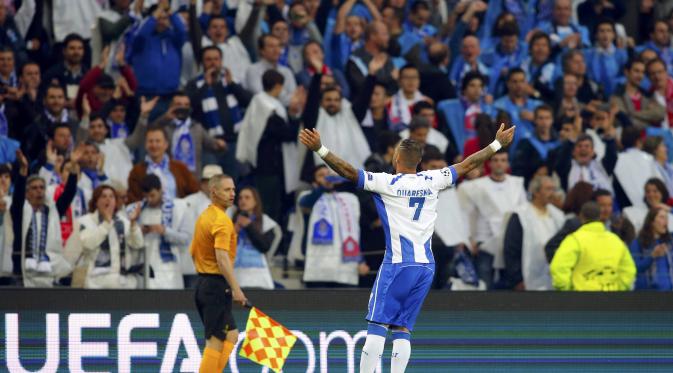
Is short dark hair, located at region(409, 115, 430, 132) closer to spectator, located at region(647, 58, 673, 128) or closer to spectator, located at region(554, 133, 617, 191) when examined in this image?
spectator, located at region(554, 133, 617, 191)

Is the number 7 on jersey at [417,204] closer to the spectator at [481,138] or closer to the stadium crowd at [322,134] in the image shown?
the stadium crowd at [322,134]

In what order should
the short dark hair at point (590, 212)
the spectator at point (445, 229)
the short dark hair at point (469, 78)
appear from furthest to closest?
the short dark hair at point (469, 78), the spectator at point (445, 229), the short dark hair at point (590, 212)

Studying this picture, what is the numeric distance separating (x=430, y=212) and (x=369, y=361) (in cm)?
135

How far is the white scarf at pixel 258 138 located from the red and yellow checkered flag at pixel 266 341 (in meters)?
4.02

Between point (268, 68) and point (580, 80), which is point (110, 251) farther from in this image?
point (580, 80)

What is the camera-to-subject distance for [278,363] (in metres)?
13.4

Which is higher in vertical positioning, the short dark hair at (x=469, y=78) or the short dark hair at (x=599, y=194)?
the short dark hair at (x=469, y=78)

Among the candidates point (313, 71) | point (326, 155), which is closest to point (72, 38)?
point (313, 71)

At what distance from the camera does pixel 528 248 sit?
15828mm

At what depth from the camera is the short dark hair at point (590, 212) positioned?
1519 centimetres

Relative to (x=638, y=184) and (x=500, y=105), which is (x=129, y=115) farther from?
(x=638, y=184)

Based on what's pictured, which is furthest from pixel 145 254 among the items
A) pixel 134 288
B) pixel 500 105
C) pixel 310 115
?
pixel 500 105

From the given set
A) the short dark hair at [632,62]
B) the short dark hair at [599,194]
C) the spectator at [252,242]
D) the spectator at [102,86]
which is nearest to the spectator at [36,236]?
the spectator at [252,242]

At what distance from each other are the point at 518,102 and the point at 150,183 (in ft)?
18.1
